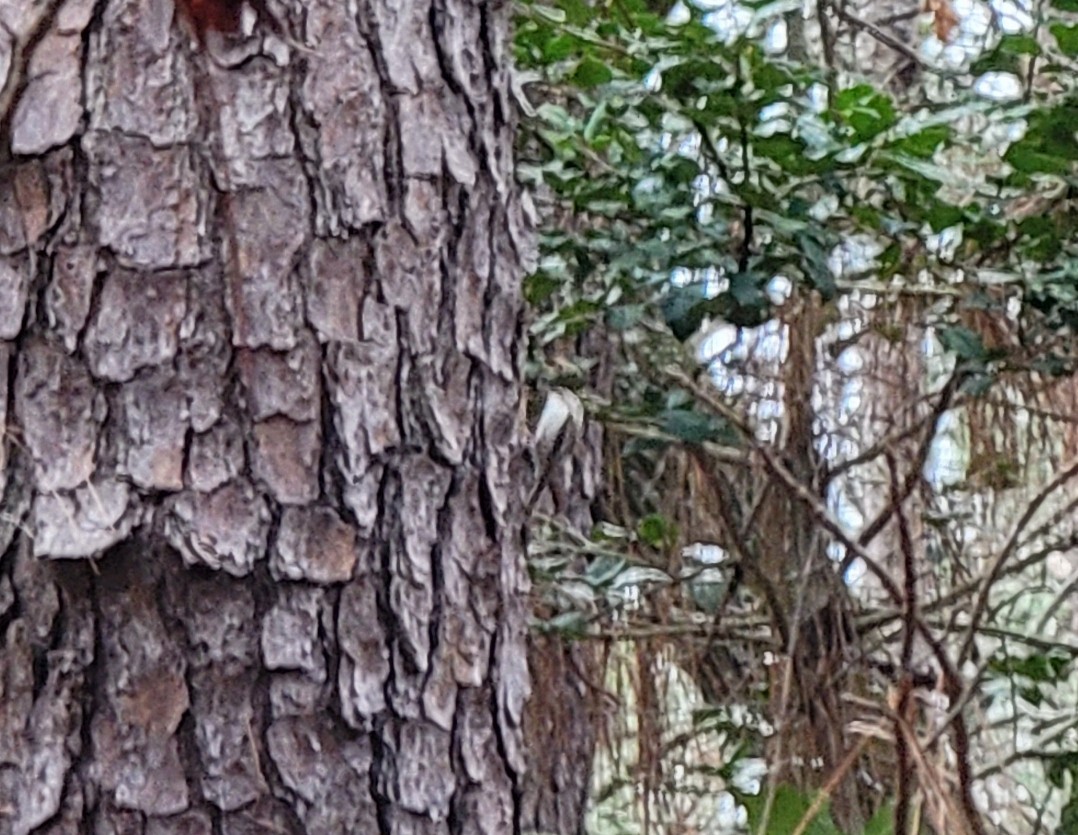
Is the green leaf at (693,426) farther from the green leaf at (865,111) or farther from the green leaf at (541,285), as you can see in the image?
the green leaf at (865,111)

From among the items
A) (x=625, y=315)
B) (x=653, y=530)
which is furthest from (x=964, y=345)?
(x=653, y=530)

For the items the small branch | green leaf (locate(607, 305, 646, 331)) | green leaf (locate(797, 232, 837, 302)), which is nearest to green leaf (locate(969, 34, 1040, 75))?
green leaf (locate(797, 232, 837, 302))

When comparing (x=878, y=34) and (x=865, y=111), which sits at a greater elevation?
(x=878, y=34)

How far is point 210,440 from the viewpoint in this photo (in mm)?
838

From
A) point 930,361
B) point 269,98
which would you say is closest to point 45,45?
point 269,98

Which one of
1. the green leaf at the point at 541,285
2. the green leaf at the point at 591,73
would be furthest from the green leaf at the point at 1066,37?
the green leaf at the point at 541,285

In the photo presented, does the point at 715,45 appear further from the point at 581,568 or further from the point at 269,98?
the point at 581,568

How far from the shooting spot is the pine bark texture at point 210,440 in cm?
83

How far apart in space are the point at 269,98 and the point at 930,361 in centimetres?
108

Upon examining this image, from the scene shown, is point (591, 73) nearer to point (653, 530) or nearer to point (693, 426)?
point (693, 426)

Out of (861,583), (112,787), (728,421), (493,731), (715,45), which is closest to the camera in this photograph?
(112,787)

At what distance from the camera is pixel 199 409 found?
84 centimetres

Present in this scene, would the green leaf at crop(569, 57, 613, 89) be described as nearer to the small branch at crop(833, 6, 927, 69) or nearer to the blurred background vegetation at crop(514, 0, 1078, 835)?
the blurred background vegetation at crop(514, 0, 1078, 835)

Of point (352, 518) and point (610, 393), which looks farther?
point (610, 393)
